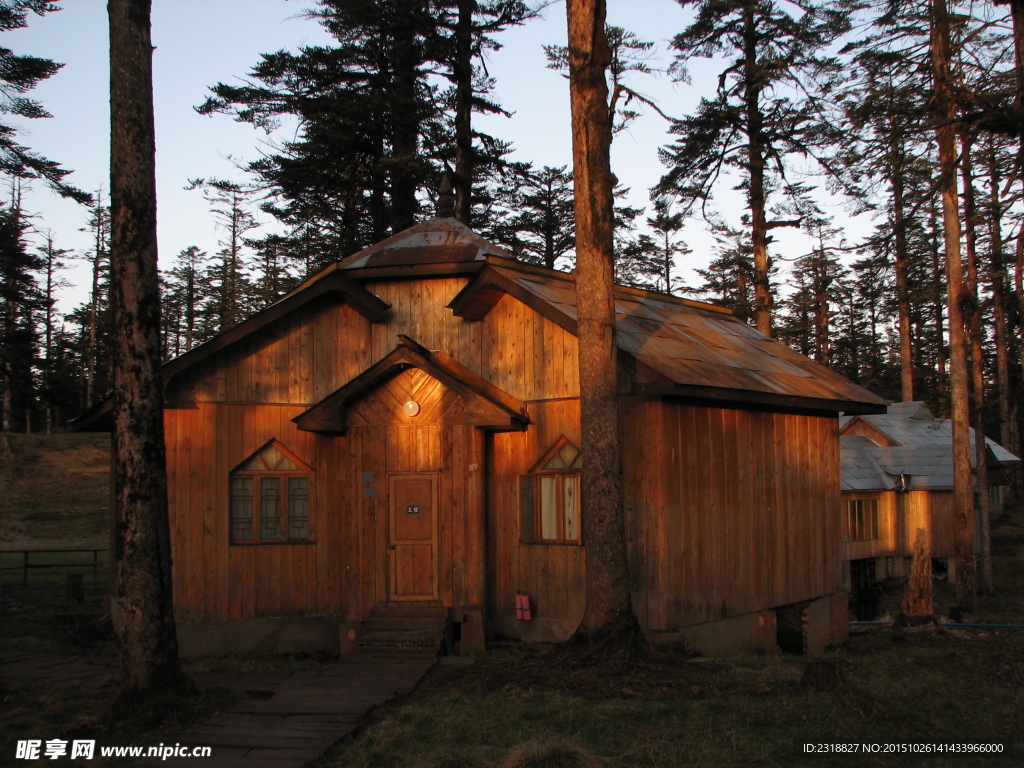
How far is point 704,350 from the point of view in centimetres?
1427

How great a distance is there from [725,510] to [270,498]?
6629 millimetres

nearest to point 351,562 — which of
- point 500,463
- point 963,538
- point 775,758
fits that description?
point 500,463

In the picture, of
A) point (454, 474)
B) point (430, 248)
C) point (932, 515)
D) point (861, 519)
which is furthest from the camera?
point (932, 515)

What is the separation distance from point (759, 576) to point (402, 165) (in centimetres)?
1538

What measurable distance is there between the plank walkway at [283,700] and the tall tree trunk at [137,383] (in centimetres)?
90

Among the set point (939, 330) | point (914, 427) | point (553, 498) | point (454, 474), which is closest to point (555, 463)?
point (553, 498)

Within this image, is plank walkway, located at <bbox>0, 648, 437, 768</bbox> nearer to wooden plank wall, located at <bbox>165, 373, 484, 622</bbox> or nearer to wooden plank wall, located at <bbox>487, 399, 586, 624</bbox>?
wooden plank wall, located at <bbox>165, 373, 484, 622</bbox>

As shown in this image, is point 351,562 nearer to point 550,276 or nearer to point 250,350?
point 250,350

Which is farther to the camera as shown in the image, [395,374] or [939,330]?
[939,330]

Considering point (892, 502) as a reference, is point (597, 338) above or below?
above

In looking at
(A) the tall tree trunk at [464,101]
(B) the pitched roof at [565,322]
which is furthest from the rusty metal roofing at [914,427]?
(B) the pitched roof at [565,322]

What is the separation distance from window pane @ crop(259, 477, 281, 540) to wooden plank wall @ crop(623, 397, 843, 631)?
5280 millimetres

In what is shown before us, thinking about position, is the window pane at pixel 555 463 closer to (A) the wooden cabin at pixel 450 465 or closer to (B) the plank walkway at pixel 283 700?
(A) the wooden cabin at pixel 450 465

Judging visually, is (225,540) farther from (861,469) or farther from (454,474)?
(861,469)
